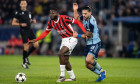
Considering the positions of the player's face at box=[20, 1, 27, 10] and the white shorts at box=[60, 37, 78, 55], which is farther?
the player's face at box=[20, 1, 27, 10]

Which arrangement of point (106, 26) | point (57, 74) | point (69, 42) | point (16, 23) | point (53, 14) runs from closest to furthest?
point (53, 14)
point (69, 42)
point (57, 74)
point (16, 23)
point (106, 26)

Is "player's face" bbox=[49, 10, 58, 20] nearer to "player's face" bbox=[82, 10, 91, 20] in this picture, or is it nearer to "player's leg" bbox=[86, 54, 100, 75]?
"player's face" bbox=[82, 10, 91, 20]

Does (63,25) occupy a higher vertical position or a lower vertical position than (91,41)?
higher

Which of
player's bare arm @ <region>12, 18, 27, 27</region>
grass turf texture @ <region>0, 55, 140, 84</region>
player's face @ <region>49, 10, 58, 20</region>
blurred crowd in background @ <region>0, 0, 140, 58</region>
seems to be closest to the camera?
player's face @ <region>49, 10, 58, 20</region>

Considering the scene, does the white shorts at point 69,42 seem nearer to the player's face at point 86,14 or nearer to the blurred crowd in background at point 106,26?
the player's face at point 86,14

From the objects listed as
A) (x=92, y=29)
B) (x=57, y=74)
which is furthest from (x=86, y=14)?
(x=57, y=74)

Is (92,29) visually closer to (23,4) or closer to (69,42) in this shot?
(69,42)

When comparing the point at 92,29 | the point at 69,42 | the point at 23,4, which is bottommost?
the point at 69,42

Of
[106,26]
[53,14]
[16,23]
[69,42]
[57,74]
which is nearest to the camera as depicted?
[53,14]

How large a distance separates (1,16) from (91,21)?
75.7 ft

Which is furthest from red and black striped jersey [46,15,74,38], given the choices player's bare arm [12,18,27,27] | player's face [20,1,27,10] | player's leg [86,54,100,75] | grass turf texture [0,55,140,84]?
player's face [20,1,27,10]

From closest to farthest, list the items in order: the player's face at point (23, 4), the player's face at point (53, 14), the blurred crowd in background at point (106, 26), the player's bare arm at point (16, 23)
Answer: the player's face at point (53, 14) → the player's bare arm at point (16, 23) → the player's face at point (23, 4) → the blurred crowd in background at point (106, 26)

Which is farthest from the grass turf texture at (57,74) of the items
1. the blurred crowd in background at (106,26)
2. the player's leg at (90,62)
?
the blurred crowd in background at (106,26)

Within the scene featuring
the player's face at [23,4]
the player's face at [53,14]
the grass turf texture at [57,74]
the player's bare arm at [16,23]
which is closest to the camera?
the player's face at [53,14]
